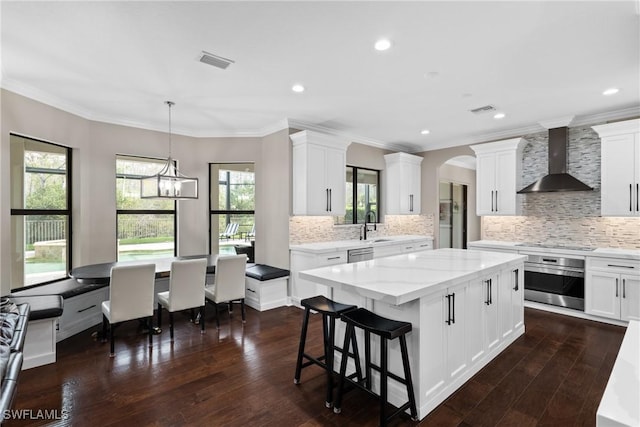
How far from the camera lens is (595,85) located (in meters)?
3.55

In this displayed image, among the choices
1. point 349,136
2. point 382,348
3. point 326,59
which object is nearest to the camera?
point 382,348

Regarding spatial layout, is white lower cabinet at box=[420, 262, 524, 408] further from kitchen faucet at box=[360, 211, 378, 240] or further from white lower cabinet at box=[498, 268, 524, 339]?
kitchen faucet at box=[360, 211, 378, 240]

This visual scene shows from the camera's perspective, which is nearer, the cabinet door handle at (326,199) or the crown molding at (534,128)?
the crown molding at (534,128)

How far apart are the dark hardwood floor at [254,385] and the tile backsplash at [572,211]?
151cm

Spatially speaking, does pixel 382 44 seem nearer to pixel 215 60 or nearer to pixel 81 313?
pixel 215 60

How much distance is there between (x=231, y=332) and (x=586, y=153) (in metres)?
5.52

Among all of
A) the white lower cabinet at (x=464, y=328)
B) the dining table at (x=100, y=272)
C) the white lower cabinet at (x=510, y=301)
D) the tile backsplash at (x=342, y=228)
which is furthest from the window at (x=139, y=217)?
the white lower cabinet at (x=510, y=301)

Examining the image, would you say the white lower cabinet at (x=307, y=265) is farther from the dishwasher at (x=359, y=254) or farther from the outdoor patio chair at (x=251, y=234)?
the outdoor patio chair at (x=251, y=234)

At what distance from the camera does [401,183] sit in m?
6.42

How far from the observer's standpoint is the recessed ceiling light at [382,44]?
2613mm

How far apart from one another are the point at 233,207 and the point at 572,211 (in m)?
5.38

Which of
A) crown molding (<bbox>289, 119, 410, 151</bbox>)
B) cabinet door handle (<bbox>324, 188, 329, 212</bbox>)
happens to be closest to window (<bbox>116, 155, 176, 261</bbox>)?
crown molding (<bbox>289, 119, 410, 151</bbox>)

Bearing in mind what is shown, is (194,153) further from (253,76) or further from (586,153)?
(586,153)

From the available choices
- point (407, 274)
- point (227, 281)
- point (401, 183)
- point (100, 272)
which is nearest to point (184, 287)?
point (227, 281)
